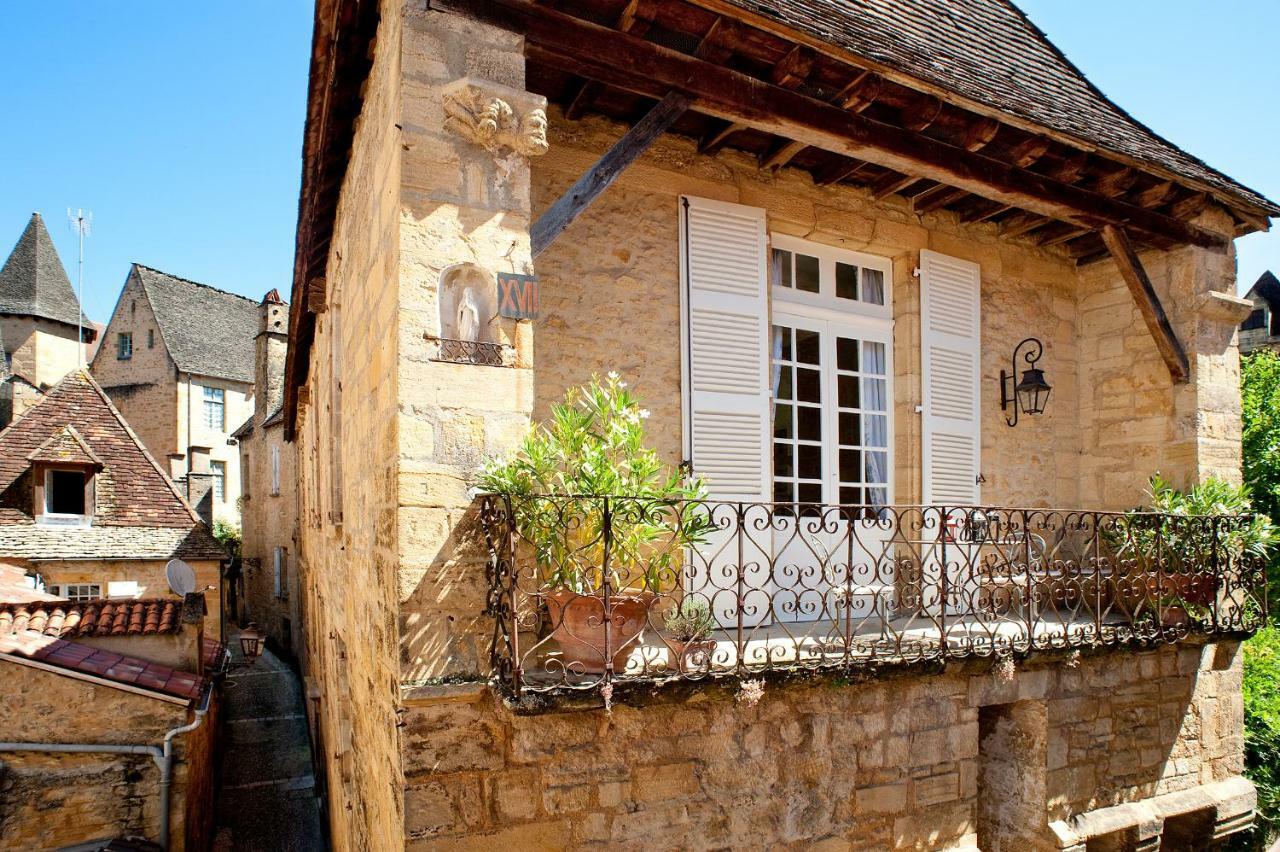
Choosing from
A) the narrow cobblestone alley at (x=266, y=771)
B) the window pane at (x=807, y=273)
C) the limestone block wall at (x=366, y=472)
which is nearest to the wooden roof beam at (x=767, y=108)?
the limestone block wall at (x=366, y=472)

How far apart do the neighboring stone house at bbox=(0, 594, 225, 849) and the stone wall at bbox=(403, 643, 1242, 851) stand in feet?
19.2

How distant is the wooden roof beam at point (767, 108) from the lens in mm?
3793

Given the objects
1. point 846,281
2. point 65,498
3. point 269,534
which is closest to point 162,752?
point 846,281

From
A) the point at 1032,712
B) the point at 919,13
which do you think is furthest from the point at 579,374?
the point at 919,13

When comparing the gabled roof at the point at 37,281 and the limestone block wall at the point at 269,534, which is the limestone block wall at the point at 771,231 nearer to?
the limestone block wall at the point at 269,534

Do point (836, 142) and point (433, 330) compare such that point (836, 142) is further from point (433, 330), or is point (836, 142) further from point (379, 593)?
point (379, 593)

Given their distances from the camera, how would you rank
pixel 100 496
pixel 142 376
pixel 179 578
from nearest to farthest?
pixel 179 578 → pixel 100 496 → pixel 142 376

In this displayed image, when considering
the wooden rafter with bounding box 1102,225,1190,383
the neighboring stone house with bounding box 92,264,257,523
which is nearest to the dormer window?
the neighboring stone house with bounding box 92,264,257,523

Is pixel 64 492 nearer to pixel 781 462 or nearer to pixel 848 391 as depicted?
pixel 781 462

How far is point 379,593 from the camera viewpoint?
3721 mm

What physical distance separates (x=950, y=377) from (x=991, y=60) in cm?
234

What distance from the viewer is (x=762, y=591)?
4109 mm

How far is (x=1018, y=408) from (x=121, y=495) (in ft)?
48.7

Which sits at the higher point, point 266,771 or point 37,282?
point 37,282
